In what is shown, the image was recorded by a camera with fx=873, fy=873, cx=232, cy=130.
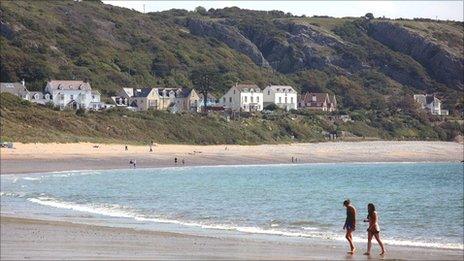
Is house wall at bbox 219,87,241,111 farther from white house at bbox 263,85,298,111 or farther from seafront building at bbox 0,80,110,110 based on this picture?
seafront building at bbox 0,80,110,110

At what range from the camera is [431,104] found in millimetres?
135250

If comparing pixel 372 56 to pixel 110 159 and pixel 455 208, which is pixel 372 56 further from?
pixel 455 208

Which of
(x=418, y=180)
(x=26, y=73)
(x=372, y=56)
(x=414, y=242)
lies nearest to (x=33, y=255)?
(x=414, y=242)

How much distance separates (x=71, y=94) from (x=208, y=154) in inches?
1214

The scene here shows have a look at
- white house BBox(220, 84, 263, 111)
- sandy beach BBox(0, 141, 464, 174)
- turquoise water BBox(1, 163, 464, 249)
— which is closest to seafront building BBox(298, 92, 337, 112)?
white house BBox(220, 84, 263, 111)

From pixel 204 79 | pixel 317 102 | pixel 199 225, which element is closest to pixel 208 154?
pixel 204 79

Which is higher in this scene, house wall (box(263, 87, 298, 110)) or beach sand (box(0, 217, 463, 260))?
house wall (box(263, 87, 298, 110))

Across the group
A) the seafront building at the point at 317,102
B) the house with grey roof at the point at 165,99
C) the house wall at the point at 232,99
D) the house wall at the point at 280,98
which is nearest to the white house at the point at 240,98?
the house wall at the point at 232,99

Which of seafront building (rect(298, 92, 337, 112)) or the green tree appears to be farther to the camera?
seafront building (rect(298, 92, 337, 112))

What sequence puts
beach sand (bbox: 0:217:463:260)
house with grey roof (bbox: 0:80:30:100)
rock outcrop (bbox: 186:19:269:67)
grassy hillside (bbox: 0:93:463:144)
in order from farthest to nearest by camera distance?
rock outcrop (bbox: 186:19:269:67) → house with grey roof (bbox: 0:80:30:100) → grassy hillside (bbox: 0:93:463:144) → beach sand (bbox: 0:217:463:260)

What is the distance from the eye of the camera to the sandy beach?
5556cm

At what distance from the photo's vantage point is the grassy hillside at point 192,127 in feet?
230

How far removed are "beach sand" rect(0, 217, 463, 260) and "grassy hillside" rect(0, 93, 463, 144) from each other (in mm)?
42392

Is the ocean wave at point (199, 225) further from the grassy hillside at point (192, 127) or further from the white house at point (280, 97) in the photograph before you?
the white house at point (280, 97)
